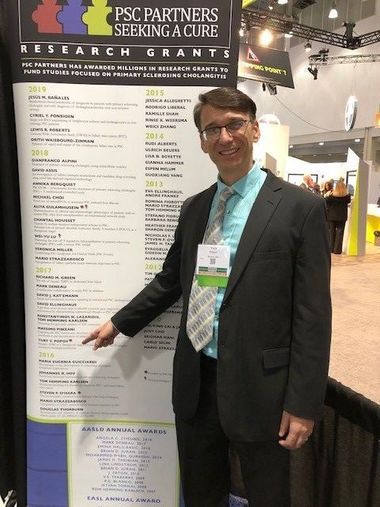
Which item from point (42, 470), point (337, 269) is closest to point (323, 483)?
point (42, 470)

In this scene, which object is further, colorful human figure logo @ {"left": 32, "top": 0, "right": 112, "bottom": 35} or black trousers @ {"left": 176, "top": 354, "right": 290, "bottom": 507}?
colorful human figure logo @ {"left": 32, "top": 0, "right": 112, "bottom": 35}

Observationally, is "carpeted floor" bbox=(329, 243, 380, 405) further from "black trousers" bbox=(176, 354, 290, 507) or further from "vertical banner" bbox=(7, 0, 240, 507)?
"vertical banner" bbox=(7, 0, 240, 507)

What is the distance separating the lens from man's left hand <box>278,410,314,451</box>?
116cm

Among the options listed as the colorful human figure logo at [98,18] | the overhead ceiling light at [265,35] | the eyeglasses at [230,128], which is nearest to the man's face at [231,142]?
the eyeglasses at [230,128]

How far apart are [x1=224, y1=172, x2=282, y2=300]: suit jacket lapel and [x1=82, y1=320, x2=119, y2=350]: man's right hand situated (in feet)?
1.96

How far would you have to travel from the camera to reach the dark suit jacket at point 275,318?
3.68 feet

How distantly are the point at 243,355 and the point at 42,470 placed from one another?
3.77ft

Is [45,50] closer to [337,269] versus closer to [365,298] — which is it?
[365,298]

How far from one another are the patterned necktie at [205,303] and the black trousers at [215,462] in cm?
10

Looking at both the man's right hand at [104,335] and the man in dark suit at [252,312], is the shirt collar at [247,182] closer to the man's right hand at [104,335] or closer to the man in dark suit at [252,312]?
the man in dark suit at [252,312]

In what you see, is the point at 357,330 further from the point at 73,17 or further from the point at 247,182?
the point at 73,17

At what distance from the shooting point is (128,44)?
1.48 meters

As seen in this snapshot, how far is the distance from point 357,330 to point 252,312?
2.39 meters

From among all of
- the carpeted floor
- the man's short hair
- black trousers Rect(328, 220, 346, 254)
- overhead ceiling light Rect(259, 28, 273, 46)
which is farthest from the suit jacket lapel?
overhead ceiling light Rect(259, 28, 273, 46)
